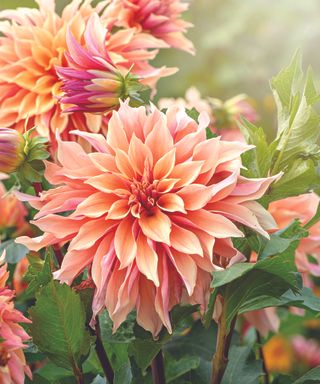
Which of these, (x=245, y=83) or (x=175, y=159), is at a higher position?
(x=175, y=159)

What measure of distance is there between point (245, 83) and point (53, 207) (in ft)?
6.73

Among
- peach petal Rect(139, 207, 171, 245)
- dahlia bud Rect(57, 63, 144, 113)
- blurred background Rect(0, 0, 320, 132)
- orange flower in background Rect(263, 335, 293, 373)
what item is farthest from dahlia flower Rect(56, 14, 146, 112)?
blurred background Rect(0, 0, 320, 132)

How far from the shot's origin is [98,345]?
0.61 m

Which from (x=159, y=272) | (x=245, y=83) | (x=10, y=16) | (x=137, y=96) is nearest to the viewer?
(x=159, y=272)

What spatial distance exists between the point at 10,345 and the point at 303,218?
351 mm

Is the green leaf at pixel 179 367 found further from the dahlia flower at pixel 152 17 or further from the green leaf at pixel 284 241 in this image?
the dahlia flower at pixel 152 17

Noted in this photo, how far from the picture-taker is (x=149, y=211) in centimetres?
57

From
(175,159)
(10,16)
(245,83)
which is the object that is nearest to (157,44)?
(10,16)

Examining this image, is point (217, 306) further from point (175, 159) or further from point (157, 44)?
point (157, 44)

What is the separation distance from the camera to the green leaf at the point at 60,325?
0.55 m

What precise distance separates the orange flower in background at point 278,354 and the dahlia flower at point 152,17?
→ 817 millimetres

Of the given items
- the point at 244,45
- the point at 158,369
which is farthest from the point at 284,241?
the point at 244,45

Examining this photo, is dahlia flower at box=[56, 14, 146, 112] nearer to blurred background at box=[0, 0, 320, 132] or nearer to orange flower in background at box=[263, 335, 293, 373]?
orange flower in background at box=[263, 335, 293, 373]

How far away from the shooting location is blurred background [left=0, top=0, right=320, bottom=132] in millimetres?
2504
